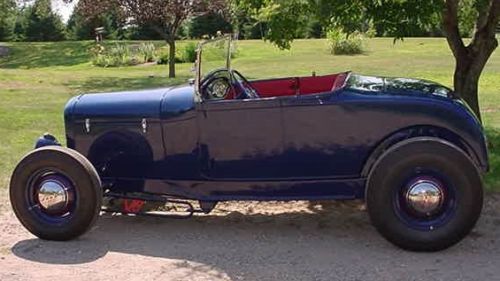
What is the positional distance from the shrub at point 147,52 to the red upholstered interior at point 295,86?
72.1ft

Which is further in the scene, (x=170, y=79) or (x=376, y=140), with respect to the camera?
(x=170, y=79)

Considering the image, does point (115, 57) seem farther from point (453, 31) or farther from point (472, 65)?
point (472, 65)

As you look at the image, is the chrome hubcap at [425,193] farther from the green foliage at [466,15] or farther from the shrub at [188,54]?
the shrub at [188,54]

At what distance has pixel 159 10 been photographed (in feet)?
70.4

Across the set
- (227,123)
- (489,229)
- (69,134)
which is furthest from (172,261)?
(489,229)

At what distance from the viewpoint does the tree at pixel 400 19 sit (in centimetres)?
638

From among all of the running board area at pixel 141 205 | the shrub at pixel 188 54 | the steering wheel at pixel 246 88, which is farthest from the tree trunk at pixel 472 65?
the shrub at pixel 188 54

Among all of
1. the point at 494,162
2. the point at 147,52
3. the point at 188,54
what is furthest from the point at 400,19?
the point at 147,52

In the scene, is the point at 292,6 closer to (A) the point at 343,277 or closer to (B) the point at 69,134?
(B) the point at 69,134

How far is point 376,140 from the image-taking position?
5070 millimetres

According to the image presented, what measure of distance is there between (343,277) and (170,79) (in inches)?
605

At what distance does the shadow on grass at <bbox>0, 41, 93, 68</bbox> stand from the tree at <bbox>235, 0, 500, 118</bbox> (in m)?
21.2

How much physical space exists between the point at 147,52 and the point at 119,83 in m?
9.38

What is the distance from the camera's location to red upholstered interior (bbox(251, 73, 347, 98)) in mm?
6016
